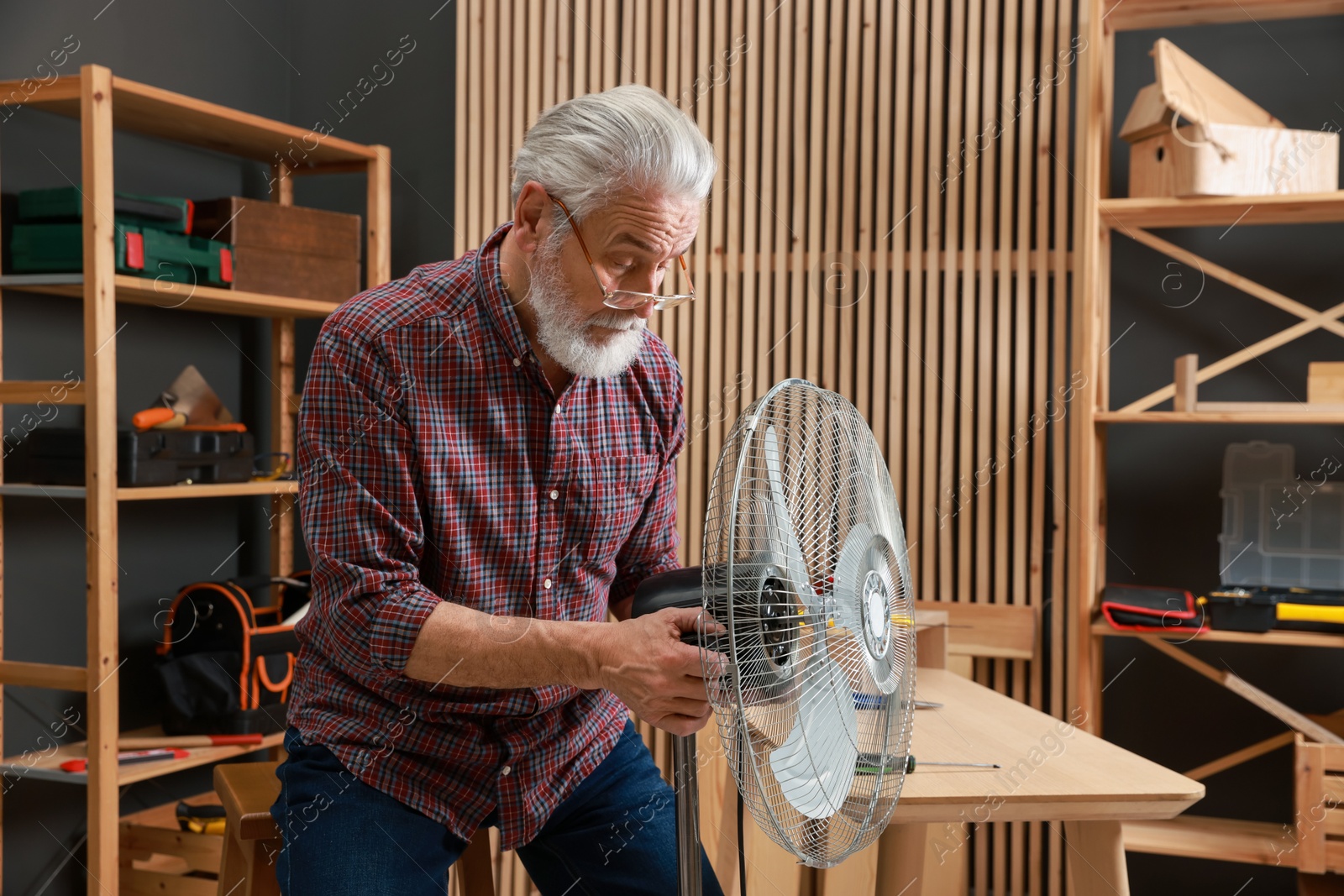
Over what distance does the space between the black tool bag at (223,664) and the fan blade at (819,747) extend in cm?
227

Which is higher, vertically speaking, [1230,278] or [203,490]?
[1230,278]

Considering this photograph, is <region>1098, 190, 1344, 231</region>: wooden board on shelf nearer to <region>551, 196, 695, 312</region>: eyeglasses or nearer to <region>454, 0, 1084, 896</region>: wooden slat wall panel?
<region>454, 0, 1084, 896</region>: wooden slat wall panel

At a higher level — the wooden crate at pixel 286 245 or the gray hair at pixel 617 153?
the wooden crate at pixel 286 245

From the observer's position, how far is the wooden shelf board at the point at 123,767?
8.93 feet

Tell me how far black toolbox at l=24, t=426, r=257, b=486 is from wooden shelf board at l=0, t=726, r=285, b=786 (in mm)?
688

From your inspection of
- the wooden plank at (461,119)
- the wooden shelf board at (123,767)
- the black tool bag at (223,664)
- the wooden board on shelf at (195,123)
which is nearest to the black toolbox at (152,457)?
the black tool bag at (223,664)

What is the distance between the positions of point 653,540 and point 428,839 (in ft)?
1.89

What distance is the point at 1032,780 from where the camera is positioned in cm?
174

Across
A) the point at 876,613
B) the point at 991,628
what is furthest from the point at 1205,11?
the point at 876,613

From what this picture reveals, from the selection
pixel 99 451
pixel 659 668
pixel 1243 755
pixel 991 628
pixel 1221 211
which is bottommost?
pixel 1243 755

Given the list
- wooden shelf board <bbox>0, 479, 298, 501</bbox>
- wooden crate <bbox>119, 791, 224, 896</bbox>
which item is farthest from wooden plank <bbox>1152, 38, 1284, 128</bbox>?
wooden crate <bbox>119, 791, 224, 896</bbox>

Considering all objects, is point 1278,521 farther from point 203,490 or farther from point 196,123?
point 196,123

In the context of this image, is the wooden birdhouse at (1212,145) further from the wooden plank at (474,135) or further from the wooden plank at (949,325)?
the wooden plank at (474,135)

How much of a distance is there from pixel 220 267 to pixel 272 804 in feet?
6.09
